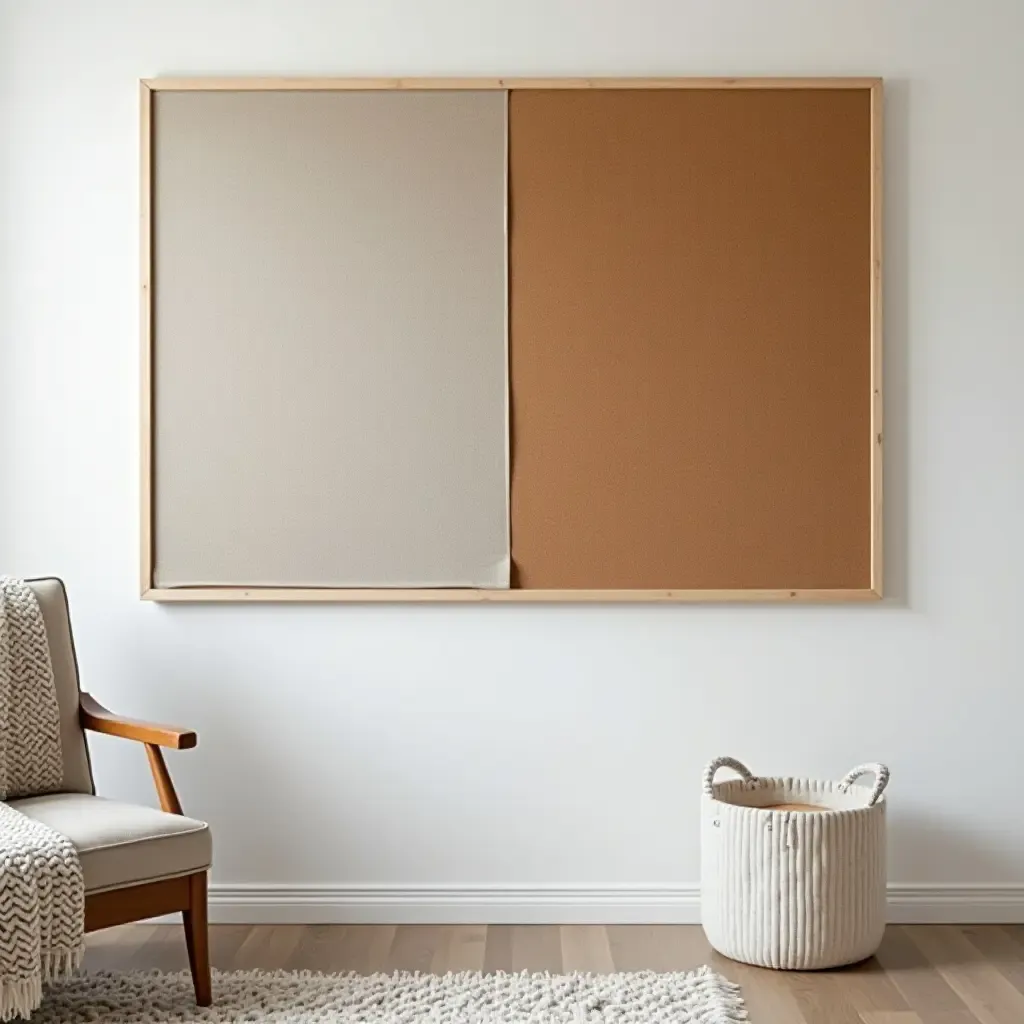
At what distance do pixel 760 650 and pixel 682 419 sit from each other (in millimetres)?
615

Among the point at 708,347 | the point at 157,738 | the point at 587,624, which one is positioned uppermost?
the point at 708,347

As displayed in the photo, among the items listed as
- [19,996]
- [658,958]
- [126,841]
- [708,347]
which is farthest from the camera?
[708,347]

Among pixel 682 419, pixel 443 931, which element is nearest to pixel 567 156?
pixel 682 419

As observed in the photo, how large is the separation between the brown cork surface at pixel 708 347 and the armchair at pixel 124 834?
1161 mm

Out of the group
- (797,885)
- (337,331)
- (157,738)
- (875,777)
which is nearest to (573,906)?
(797,885)

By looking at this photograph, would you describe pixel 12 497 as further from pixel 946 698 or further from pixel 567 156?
pixel 946 698

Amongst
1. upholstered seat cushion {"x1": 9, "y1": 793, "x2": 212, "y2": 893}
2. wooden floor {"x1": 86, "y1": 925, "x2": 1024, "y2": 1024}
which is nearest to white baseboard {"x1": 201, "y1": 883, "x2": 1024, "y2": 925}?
wooden floor {"x1": 86, "y1": 925, "x2": 1024, "y2": 1024}

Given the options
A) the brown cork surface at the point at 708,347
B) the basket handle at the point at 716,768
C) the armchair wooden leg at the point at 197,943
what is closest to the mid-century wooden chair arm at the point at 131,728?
the armchair wooden leg at the point at 197,943

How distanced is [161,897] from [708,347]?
1808 millimetres

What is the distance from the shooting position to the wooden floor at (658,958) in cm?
276

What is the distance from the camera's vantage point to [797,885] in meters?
2.94

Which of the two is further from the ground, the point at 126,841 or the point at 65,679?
the point at 65,679

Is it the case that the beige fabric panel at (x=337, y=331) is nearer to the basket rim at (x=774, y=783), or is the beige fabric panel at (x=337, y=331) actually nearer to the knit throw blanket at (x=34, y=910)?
the basket rim at (x=774, y=783)

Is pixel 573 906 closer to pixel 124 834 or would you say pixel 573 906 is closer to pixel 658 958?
pixel 658 958
